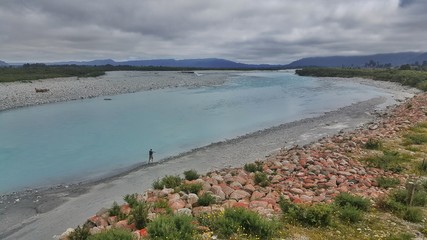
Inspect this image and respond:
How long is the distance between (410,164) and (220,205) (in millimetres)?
10550

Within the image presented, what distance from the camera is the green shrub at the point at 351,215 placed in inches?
370

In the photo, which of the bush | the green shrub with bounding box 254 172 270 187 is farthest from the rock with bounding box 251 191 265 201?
the bush

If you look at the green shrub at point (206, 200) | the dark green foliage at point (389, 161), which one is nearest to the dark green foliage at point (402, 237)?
the green shrub at point (206, 200)

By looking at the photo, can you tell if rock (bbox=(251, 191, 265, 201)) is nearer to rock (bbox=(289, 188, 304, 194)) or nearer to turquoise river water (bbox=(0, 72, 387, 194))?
rock (bbox=(289, 188, 304, 194))

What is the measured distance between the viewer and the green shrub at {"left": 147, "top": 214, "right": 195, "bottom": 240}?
25.8 feet

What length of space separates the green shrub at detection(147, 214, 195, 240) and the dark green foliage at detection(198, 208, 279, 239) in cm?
67

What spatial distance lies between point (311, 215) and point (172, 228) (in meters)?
3.82

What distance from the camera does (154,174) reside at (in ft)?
62.8

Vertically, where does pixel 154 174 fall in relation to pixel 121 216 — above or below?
below

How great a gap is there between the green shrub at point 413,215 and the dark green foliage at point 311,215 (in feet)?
7.50

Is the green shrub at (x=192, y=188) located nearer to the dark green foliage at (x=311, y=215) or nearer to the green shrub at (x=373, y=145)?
the dark green foliage at (x=311, y=215)

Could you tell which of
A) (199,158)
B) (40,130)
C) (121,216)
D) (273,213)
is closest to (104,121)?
(40,130)

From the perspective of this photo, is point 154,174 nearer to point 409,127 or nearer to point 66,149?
point 66,149

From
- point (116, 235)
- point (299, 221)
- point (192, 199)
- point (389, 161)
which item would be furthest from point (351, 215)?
point (389, 161)
